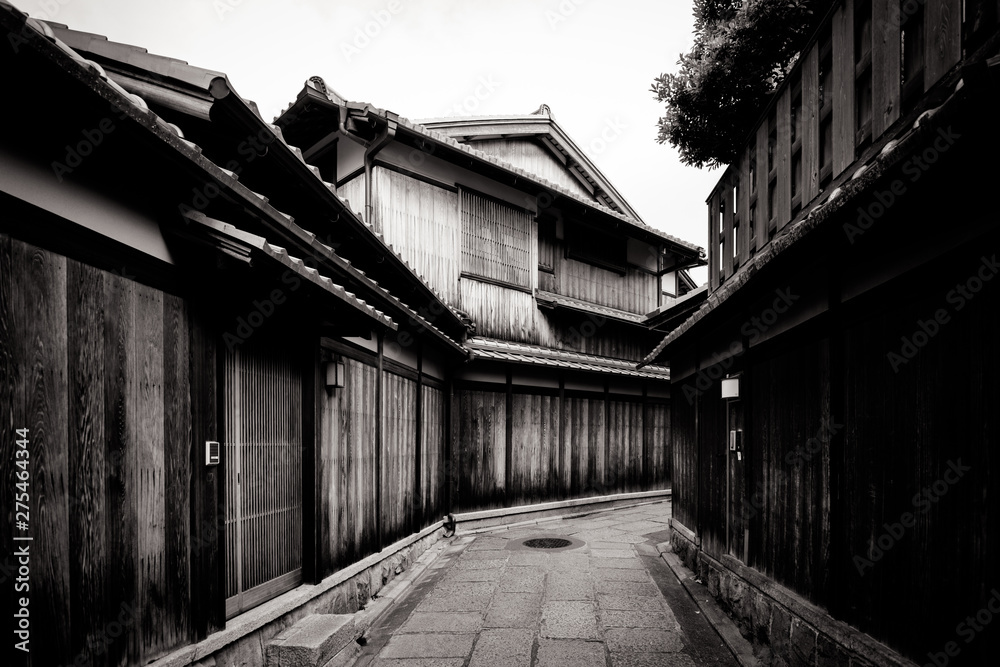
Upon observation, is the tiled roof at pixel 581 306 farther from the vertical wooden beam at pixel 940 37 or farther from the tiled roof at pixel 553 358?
the vertical wooden beam at pixel 940 37

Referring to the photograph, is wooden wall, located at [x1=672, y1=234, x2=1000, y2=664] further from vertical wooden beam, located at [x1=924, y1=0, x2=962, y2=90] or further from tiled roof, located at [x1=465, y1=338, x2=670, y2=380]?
tiled roof, located at [x1=465, y1=338, x2=670, y2=380]

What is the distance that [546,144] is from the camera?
1848 centimetres

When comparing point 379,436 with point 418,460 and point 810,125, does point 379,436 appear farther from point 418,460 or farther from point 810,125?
point 810,125

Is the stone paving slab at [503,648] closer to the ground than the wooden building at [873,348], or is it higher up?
closer to the ground

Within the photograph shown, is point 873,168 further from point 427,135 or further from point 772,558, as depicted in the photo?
point 427,135

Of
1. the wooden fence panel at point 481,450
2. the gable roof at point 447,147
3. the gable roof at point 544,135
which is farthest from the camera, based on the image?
the gable roof at point 544,135

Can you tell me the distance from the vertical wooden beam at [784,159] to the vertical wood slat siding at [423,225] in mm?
7844

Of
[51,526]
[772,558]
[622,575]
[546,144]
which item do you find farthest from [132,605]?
[546,144]

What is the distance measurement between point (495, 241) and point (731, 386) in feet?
28.1

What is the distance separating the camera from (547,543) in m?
12.8

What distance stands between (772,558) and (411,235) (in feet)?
31.9

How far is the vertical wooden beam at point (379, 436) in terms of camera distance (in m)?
8.91

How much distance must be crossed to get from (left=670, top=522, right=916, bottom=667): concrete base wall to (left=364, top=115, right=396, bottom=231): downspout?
8.99m

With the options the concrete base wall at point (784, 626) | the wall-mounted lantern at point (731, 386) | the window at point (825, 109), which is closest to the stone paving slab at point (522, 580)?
the concrete base wall at point (784, 626)
